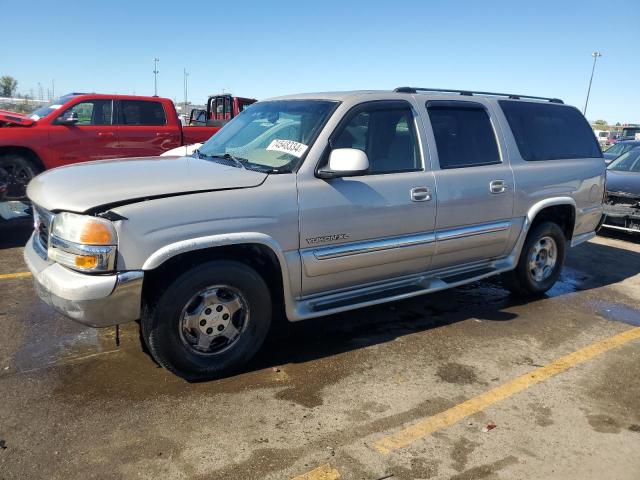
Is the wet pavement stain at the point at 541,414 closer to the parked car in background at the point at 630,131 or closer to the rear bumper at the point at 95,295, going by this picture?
the rear bumper at the point at 95,295

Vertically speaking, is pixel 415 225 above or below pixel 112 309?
above

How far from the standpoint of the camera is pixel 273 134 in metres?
4.09

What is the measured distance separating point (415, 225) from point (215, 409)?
204 centimetres

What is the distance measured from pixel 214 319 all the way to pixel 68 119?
20.9 ft

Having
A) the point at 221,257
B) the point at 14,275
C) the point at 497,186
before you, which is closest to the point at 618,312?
the point at 497,186

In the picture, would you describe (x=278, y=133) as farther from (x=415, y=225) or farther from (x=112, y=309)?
(x=112, y=309)

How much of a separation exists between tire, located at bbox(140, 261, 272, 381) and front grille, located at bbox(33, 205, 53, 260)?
80 centimetres

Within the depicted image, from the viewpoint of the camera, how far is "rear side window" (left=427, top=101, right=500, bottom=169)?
4.43 metres

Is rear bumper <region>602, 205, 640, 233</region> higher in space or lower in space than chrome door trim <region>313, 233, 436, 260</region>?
lower

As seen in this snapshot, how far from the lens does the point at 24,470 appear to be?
2557 millimetres

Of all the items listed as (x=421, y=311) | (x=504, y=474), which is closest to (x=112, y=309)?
(x=504, y=474)

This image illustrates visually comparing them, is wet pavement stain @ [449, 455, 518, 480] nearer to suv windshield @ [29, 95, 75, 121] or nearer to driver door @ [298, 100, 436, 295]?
driver door @ [298, 100, 436, 295]

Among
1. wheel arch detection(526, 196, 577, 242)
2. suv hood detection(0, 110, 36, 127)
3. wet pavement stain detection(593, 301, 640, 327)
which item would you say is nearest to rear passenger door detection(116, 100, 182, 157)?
suv hood detection(0, 110, 36, 127)

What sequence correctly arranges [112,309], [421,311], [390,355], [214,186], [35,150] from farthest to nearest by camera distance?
[35,150], [421,311], [390,355], [214,186], [112,309]
